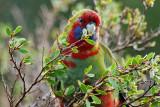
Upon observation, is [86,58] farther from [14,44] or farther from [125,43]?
[14,44]

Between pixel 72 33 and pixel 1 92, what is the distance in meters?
1.60

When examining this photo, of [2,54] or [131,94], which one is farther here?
[2,54]

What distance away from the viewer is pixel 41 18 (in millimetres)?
7051

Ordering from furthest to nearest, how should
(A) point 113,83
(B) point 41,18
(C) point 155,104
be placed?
(B) point 41,18
(C) point 155,104
(A) point 113,83

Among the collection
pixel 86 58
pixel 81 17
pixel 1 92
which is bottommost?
pixel 1 92

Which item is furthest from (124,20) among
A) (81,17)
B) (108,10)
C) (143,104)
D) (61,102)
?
(143,104)

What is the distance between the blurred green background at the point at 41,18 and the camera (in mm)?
4617

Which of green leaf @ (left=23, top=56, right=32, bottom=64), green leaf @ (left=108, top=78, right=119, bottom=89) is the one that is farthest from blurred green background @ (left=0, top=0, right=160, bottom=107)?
green leaf @ (left=108, top=78, right=119, bottom=89)

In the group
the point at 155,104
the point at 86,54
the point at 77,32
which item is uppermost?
the point at 77,32

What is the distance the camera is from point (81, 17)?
11.8ft

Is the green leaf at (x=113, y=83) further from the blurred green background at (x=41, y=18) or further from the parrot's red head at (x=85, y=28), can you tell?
the blurred green background at (x=41, y=18)

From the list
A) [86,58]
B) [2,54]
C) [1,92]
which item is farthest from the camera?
[1,92]

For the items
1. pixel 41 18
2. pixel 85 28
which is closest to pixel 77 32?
pixel 85 28

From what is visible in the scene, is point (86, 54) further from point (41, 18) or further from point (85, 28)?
point (41, 18)
